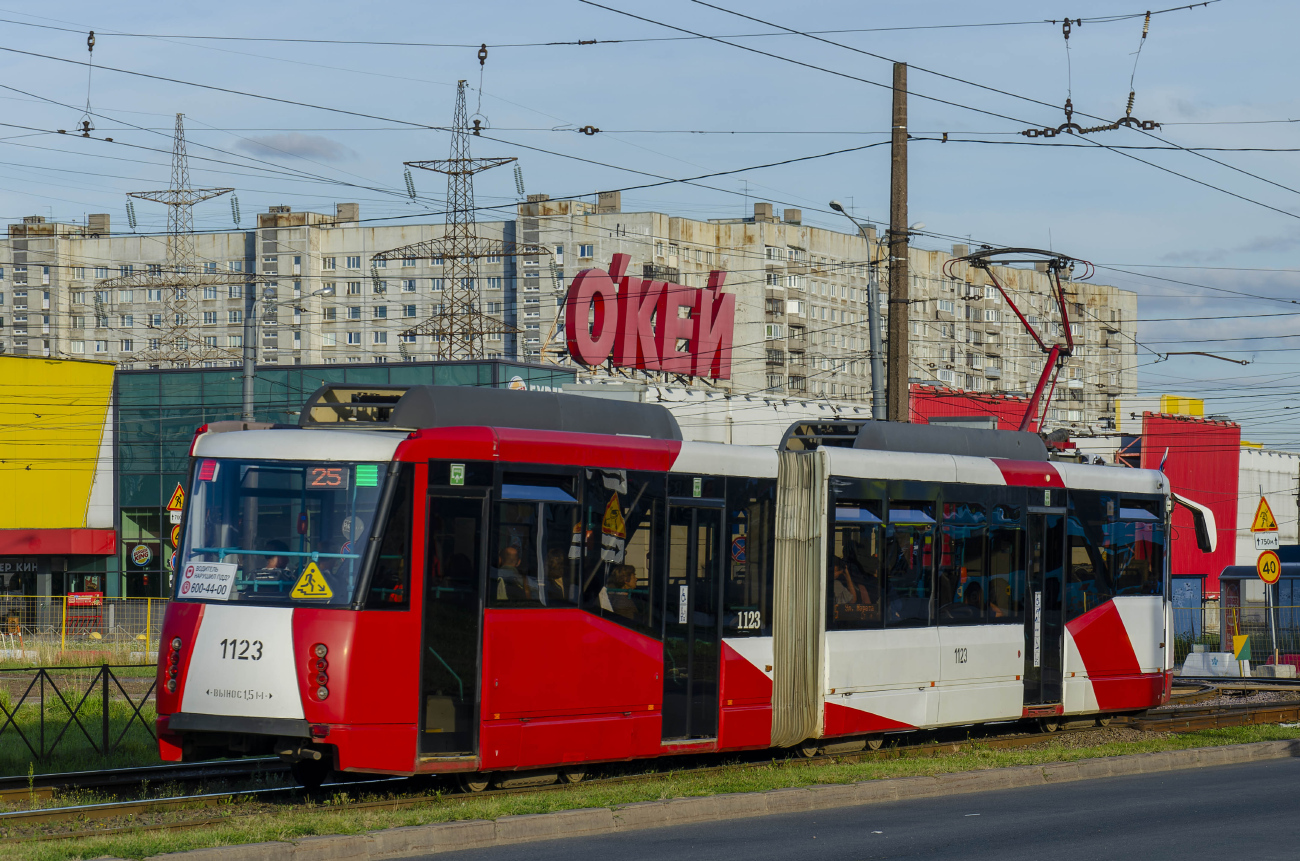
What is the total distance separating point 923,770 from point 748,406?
4130 centimetres

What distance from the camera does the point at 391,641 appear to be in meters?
11.6

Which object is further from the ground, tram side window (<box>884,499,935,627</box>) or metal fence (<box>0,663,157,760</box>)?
tram side window (<box>884,499,935,627</box>)

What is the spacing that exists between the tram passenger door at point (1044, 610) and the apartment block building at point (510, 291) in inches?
3564

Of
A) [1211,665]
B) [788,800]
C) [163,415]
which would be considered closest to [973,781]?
[788,800]

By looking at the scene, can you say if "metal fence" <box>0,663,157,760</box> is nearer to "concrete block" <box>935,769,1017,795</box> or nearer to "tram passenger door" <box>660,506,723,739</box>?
"tram passenger door" <box>660,506,723,739</box>

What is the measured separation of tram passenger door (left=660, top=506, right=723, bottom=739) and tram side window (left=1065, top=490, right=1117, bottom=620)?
5746mm

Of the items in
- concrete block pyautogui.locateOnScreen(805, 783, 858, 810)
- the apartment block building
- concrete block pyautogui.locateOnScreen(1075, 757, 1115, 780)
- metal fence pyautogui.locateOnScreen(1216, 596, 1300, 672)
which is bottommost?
metal fence pyautogui.locateOnScreen(1216, 596, 1300, 672)

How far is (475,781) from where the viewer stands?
41.1ft

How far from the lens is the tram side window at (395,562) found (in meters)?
11.6

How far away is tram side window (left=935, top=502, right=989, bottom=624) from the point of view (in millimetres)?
16328

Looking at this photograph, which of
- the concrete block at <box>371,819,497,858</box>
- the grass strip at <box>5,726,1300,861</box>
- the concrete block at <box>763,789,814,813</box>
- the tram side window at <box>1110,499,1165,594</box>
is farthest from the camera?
the tram side window at <box>1110,499,1165,594</box>

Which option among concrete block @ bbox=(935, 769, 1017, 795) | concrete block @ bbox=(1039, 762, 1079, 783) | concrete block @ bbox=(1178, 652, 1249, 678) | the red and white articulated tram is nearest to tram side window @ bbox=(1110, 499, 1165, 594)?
the red and white articulated tram

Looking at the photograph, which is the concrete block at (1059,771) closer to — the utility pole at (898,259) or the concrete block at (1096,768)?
the concrete block at (1096,768)

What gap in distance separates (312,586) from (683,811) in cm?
315
